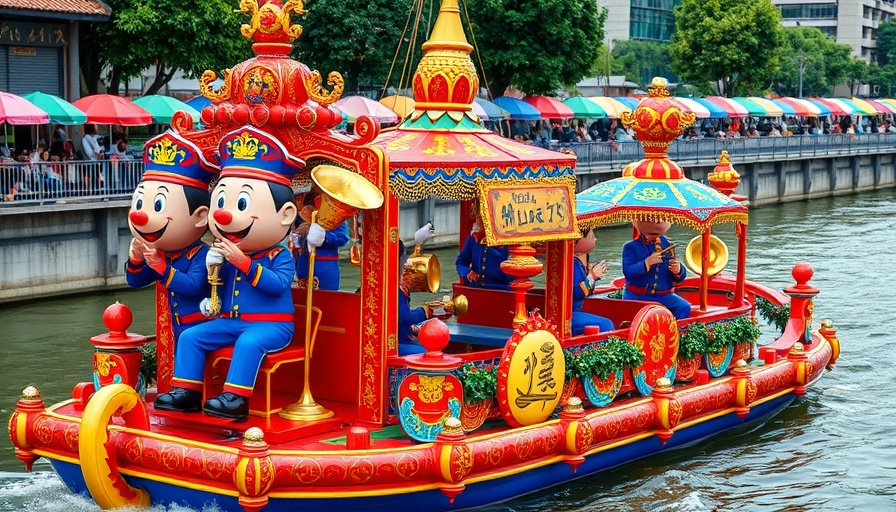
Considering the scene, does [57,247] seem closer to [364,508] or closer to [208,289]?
[208,289]

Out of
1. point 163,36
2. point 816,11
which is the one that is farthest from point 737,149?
point 816,11

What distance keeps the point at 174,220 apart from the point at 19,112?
12.4 meters

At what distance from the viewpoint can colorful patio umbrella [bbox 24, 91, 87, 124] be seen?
2205 cm

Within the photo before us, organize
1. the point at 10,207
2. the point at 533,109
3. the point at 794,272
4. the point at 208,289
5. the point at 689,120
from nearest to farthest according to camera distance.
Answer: the point at 208,289 → the point at 689,120 → the point at 794,272 → the point at 10,207 → the point at 533,109

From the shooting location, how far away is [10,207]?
68.2 feet

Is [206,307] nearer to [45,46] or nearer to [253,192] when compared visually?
[253,192]

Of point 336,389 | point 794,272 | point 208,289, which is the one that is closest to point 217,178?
point 208,289

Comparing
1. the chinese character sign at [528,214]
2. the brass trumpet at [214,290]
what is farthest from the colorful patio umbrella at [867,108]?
the brass trumpet at [214,290]

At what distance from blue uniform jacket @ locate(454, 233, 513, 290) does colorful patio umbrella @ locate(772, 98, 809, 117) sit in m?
37.3

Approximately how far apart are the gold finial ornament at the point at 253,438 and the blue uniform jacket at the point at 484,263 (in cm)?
400

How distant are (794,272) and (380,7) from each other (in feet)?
75.4

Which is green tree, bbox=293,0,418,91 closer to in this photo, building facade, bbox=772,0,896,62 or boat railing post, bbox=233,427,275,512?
boat railing post, bbox=233,427,275,512

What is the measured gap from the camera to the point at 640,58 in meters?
86.1

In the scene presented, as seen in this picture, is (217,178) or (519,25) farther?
(519,25)
